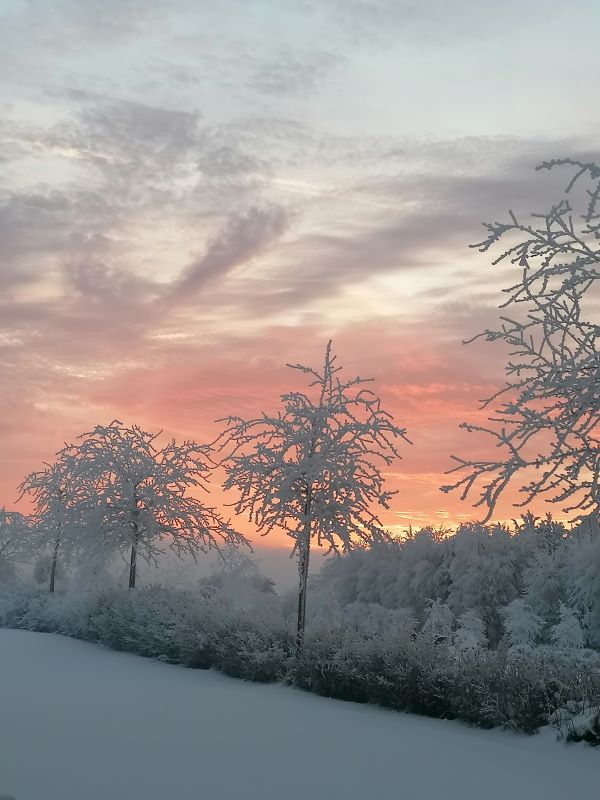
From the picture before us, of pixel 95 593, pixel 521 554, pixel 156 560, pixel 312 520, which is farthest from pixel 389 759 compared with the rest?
pixel 521 554

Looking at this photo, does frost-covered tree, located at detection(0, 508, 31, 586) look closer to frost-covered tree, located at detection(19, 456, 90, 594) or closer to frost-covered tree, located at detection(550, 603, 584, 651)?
frost-covered tree, located at detection(19, 456, 90, 594)

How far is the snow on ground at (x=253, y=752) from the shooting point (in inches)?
315

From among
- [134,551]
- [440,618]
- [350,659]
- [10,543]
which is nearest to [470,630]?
[440,618]

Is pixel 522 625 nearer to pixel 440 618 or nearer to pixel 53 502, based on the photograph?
pixel 440 618

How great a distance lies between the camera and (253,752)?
30.0 feet

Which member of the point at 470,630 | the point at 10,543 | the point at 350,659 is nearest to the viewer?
the point at 350,659

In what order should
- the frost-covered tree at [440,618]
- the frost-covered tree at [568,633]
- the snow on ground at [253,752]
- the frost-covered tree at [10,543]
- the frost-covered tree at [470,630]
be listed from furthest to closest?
the frost-covered tree at [10,543], the frost-covered tree at [440,618], the frost-covered tree at [470,630], the frost-covered tree at [568,633], the snow on ground at [253,752]

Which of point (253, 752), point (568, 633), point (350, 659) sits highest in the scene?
point (350, 659)

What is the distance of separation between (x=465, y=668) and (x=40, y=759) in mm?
5437

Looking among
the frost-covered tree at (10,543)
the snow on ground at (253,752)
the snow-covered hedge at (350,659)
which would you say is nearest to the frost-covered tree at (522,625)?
the snow-covered hedge at (350,659)

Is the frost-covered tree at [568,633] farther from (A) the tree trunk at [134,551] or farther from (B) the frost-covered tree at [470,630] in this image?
(A) the tree trunk at [134,551]

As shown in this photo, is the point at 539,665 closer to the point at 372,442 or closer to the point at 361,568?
the point at 372,442

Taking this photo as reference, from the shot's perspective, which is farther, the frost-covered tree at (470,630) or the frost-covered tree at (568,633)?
the frost-covered tree at (470,630)

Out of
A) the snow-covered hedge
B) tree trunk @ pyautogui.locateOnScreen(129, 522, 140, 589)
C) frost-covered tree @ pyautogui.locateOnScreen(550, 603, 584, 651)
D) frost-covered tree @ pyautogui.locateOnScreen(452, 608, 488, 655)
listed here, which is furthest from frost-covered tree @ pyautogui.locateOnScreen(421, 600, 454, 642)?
tree trunk @ pyautogui.locateOnScreen(129, 522, 140, 589)
